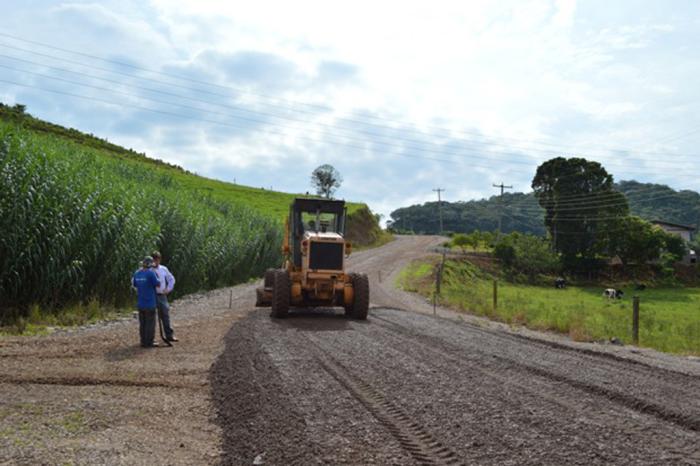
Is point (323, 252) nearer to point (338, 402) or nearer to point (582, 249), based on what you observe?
point (338, 402)

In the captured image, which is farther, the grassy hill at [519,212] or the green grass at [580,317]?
the grassy hill at [519,212]

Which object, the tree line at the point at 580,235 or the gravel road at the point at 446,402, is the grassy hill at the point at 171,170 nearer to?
the tree line at the point at 580,235

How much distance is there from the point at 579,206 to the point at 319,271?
171 ft

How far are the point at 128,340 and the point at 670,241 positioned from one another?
6572 cm

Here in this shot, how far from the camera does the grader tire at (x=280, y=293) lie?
15852 millimetres

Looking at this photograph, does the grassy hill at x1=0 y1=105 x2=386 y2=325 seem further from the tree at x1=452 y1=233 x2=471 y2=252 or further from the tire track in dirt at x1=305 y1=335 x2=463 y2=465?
the tree at x1=452 y1=233 x2=471 y2=252

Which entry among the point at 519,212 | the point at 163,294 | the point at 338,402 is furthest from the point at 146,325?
the point at 519,212

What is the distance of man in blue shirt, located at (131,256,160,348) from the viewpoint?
11406 mm

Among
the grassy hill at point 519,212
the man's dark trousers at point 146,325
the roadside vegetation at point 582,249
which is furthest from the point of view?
the grassy hill at point 519,212

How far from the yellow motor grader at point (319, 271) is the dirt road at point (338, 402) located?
3475 mm

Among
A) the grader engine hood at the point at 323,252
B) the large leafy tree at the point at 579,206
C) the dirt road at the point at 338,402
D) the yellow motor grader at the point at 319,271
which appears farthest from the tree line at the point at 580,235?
the dirt road at the point at 338,402

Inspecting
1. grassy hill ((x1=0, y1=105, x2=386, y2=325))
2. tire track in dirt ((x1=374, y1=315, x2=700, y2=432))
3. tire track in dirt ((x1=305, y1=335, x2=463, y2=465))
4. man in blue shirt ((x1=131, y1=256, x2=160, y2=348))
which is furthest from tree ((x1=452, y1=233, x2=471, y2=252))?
tire track in dirt ((x1=305, y1=335, x2=463, y2=465))

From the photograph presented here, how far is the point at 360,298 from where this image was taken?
1641 cm

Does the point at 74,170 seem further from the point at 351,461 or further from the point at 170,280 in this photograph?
the point at 351,461
